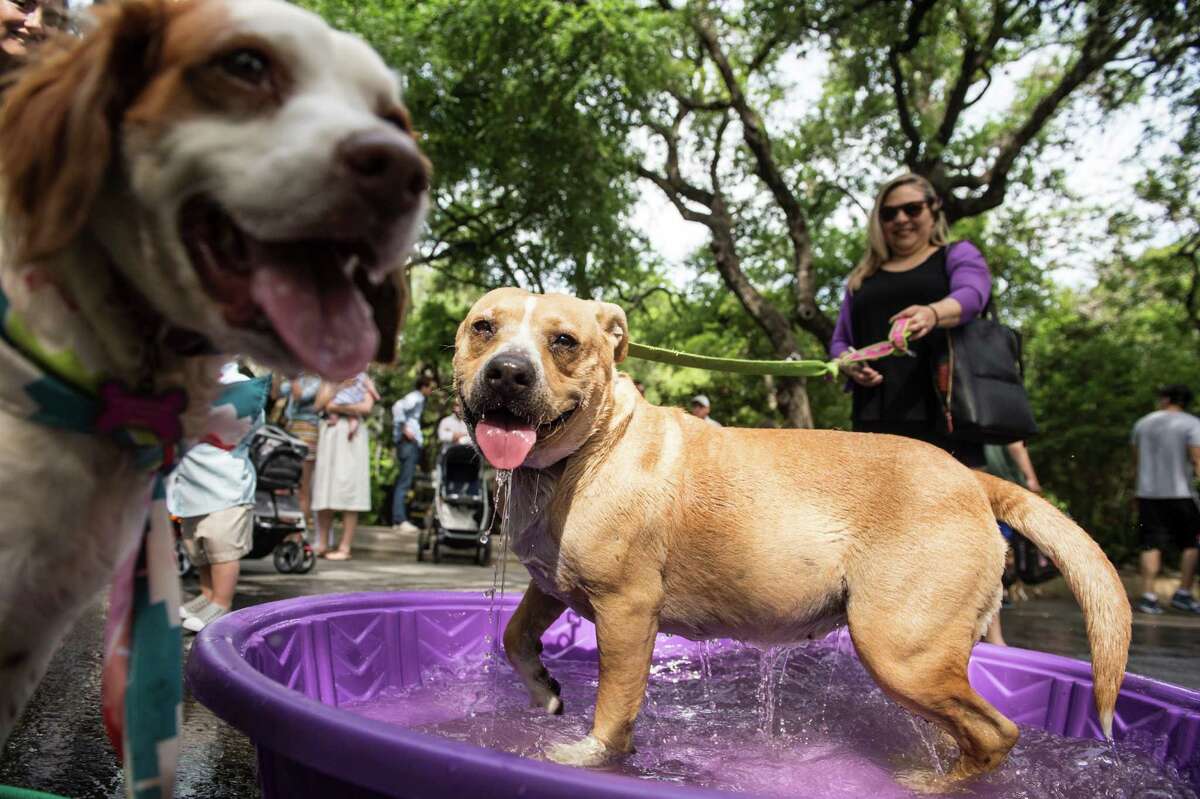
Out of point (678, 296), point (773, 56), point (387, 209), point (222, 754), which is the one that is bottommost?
point (222, 754)

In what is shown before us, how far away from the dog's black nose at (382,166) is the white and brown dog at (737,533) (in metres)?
1.36

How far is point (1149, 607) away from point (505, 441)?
8617 mm

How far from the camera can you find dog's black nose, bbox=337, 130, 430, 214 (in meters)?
1.16

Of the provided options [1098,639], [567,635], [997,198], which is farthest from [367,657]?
[997,198]

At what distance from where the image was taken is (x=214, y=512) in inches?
179

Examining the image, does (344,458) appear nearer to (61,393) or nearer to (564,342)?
(564,342)

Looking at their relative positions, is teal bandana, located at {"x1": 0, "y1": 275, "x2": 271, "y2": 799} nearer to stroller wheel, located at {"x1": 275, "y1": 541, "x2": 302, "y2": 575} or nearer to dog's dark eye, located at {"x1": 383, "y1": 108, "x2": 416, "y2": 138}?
dog's dark eye, located at {"x1": 383, "y1": 108, "x2": 416, "y2": 138}

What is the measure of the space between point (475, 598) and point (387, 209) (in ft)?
9.00

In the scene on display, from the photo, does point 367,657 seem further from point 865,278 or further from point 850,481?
point 865,278

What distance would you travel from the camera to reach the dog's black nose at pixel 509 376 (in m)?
2.56

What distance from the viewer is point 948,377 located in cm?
387

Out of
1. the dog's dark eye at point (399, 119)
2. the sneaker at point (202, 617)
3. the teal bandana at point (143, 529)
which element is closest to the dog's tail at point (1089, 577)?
the dog's dark eye at point (399, 119)

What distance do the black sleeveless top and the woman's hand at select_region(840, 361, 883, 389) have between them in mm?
87

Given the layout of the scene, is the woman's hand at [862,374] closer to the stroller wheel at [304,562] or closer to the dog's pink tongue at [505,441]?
the dog's pink tongue at [505,441]
